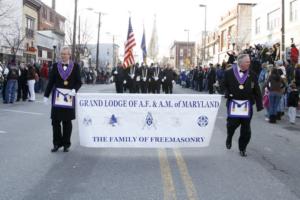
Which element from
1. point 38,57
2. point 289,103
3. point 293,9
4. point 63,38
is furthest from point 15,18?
point 289,103

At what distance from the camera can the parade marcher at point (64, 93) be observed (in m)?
8.70

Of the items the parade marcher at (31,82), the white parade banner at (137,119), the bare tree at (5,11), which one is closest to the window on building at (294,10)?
the parade marcher at (31,82)

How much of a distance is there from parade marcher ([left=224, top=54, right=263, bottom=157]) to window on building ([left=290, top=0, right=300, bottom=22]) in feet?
82.1

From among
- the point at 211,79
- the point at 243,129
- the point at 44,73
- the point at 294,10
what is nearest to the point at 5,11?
the point at 44,73

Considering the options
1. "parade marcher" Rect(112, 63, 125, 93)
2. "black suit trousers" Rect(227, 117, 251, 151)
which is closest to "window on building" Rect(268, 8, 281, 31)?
"parade marcher" Rect(112, 63, 125, 93)

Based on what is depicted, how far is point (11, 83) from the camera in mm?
19172

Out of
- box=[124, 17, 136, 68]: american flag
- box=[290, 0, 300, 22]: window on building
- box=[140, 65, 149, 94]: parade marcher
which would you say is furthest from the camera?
box=[290, 0, 300, 22]: window on building

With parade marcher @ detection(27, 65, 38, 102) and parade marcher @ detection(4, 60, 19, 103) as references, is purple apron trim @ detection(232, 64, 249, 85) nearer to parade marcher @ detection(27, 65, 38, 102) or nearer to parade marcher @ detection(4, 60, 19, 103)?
parade marcher @ detection(4, 60, 19, 103)

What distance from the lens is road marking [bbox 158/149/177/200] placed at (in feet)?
19.7

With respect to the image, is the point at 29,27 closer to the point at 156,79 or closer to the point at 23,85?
the point at 156,79

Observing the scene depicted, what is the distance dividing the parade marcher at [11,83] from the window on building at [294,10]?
808 inches

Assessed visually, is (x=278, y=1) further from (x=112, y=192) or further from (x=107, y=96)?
(x=112, y=192)

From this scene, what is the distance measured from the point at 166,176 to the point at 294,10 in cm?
2866

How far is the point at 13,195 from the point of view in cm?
593
